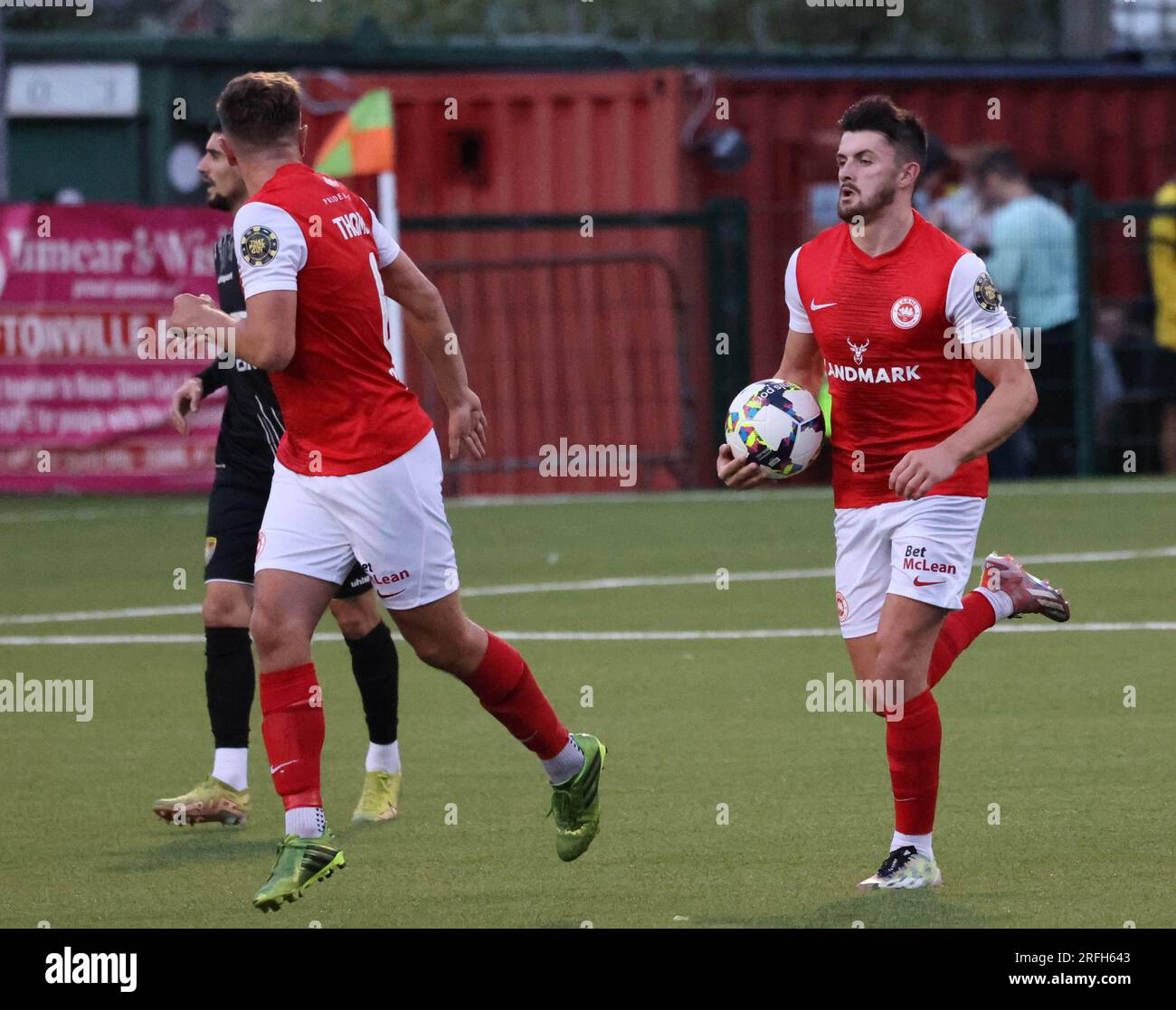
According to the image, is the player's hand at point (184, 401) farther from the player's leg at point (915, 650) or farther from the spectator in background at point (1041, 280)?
the spectator in background at point (1041, 280)

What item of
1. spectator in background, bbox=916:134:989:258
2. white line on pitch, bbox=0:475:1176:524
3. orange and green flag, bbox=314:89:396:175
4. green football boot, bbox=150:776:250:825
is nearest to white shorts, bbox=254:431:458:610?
green football boot, bbox=150:776:250:825

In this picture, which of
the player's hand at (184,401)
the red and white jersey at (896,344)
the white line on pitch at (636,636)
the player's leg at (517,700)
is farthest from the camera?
the white line on pitch at (636,636)

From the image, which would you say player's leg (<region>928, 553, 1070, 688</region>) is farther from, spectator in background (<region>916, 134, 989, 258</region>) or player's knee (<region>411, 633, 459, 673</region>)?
spectator in background (<region>916, 134, 989, 258</region>)

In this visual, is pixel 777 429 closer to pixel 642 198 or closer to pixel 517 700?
pixel 517 700

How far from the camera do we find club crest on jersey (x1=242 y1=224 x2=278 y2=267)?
6.47m

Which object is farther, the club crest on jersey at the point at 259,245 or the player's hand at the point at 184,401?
the player's hand at the point at 184,401

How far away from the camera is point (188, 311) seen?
6.48 metres

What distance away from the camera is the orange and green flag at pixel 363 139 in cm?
2036

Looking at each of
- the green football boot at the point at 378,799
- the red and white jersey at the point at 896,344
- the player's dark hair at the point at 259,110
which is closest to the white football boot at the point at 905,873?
the red and white jersey at the point at 896,344

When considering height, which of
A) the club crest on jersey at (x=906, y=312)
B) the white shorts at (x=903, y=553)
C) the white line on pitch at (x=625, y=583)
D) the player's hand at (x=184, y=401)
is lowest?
the white line on pitch at (x=625, y=583)

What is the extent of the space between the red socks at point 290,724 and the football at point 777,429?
56.9 inches

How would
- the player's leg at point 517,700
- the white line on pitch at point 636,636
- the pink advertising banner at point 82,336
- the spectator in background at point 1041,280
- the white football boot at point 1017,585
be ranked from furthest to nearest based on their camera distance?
1. the spectator in background at point 1041,280
2. the pink advertising banner at point 82,336
3. the white line on pitch at point 636,636
4. the white football boot at point 1017,585
5. the player's leg at point 517,700

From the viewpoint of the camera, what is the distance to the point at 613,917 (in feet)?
21.3
